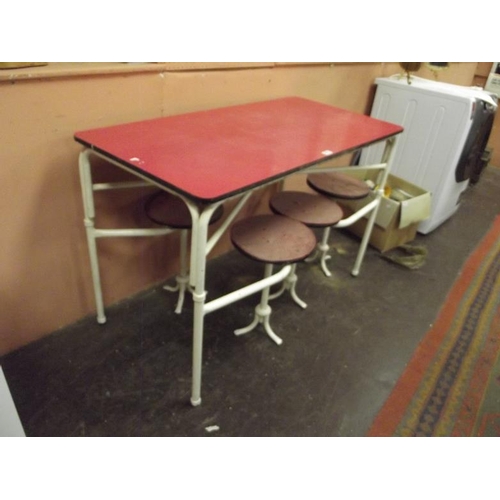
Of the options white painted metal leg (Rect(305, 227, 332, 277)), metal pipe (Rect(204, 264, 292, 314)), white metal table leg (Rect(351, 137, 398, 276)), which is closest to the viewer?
metal pipe (Rect(204, 264, 292, 314))

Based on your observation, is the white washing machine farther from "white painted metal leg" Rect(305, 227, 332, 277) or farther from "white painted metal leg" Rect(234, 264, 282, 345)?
"white painted metal leg" Rect(234, 264, 282, 345)

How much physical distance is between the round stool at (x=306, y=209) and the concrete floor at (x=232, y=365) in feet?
1.00

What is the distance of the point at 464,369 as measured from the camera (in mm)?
1831

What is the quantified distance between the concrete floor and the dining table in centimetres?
15

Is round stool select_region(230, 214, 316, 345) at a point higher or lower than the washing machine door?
lower

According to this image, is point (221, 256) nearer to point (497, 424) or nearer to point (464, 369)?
point (464, 369)

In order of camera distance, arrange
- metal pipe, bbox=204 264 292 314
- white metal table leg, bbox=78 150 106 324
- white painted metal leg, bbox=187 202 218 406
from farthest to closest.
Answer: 1. white metal table leg, bbox=78 150 106 324
2. metal pipe, bbox=204 264 292 314
3. white painted metal leg, bbox=187 202 218 406

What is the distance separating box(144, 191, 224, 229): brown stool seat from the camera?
1.59 m

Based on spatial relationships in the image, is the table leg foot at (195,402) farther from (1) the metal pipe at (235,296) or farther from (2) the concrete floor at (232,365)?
(1) the metal pipe at (235,296)

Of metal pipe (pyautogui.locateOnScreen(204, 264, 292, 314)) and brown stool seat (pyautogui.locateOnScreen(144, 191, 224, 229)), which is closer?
metal pipe (pyautogui.locateOnScreen(204, 264, 292, 314))

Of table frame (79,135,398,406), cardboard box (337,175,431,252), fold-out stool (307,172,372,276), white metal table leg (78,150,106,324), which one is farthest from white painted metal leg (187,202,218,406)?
cardboard box (337,175,431,252)

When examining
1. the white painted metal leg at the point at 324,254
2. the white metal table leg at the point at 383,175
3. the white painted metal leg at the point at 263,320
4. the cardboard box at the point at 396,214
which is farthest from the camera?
the cardboard box at the point at 396,214

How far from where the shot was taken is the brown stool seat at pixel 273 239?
1448 mm

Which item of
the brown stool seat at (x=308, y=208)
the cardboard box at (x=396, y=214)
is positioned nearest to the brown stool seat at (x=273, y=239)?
the brown stool seat at (x=308, y=208)
